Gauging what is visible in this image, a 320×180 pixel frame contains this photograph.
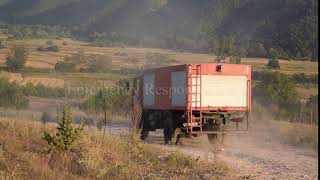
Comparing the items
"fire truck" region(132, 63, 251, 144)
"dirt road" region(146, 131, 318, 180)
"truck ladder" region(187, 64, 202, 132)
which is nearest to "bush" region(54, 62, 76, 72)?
"dirt road" region(146, 131, 318, 180)

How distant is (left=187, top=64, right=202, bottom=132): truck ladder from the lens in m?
16.8

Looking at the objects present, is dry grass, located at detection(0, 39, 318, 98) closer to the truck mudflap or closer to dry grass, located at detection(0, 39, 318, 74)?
dry grass, located at detection(0, 39, 318, 74)

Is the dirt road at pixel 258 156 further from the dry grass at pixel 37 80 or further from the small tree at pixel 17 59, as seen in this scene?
the small tree at pixel 17 59

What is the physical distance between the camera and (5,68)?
48.1 metres

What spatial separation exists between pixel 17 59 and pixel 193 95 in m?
34.8

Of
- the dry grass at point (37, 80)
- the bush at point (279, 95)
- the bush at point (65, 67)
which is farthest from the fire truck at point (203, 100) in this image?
the bush at point (65, 67)

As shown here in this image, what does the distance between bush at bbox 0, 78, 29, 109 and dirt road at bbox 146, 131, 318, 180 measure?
17.9 m

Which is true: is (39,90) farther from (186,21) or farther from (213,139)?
(186,21)

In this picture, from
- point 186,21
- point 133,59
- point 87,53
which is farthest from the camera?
point 186,21

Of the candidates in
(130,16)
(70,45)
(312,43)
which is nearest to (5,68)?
(70,45)

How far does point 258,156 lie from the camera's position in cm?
1496

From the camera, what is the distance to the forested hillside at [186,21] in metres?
58.0

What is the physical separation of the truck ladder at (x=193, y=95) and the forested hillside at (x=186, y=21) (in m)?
34.5

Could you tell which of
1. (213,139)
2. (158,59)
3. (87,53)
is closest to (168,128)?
(213,139)
